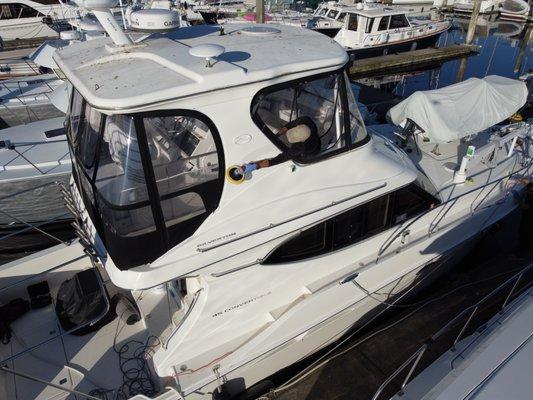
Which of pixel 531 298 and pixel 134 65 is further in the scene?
pixel 531 298

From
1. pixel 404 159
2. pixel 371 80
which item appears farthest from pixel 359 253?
pixel 371 80

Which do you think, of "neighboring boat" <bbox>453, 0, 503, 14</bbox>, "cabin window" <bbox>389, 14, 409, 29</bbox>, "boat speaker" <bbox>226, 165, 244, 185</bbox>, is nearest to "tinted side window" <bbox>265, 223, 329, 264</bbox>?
"boat speaker" <bbox>226, 165, 244, 185</bbox>

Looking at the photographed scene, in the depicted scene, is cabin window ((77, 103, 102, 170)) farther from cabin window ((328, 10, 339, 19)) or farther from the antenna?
cabin window ((328, 10, 339, 19))

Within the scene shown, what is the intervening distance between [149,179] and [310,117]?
5.83 ft

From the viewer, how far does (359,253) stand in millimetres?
4758

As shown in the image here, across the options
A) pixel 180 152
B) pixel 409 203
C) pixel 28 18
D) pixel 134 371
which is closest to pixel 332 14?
pixel 28 18

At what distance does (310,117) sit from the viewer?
4.10 m

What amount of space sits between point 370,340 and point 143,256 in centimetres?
326

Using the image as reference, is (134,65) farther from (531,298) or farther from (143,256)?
(531,298)

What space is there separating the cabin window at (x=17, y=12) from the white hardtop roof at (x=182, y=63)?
22.3m

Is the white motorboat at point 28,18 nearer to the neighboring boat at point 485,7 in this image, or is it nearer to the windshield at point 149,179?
the windshield at point 149,179

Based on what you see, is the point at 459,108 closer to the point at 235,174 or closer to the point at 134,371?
the point at 235,174

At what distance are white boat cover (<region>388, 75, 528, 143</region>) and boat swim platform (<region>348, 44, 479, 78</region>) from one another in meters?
12.9

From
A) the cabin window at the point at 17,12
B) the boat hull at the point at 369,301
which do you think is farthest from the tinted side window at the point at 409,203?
the cabin window at the point at 17,12
